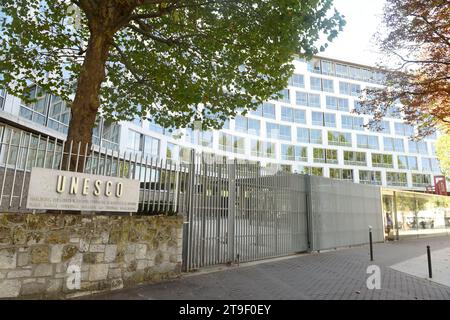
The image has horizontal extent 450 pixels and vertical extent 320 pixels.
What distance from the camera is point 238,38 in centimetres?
953

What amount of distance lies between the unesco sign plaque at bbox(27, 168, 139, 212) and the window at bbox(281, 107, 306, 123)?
1845 inches

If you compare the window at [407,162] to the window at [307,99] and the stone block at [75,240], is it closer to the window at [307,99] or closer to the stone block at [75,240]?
the window at [307,99]

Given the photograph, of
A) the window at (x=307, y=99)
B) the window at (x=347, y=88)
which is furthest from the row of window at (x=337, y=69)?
the window at (x=307, y=99)

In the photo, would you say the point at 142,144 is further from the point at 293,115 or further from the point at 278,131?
the point at 293,115

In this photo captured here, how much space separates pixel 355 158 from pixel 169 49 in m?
50.2

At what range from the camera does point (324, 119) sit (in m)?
55.2

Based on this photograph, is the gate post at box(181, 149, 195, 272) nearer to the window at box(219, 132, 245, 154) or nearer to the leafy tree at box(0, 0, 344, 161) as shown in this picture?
the leafy tree at box(0, 0, 344, 161)

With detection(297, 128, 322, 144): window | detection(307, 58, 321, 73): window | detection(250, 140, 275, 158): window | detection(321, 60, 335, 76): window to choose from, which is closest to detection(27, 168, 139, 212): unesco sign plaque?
detection(250, 140, 275, 158): window
